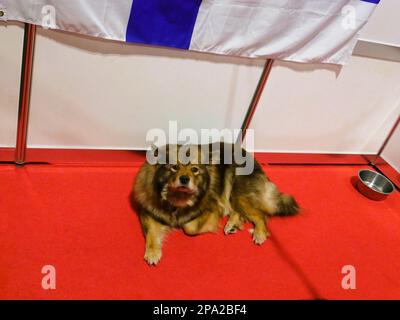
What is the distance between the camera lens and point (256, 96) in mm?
2562

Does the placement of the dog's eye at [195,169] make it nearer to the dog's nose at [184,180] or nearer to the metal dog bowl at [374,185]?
the dog's nose at [184,180]

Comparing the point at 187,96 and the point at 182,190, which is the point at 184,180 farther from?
the point at 187,96

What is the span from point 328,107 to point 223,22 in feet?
3.89

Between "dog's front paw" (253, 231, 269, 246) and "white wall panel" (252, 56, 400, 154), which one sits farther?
"white wall panel" (252, 56, 400, 154)

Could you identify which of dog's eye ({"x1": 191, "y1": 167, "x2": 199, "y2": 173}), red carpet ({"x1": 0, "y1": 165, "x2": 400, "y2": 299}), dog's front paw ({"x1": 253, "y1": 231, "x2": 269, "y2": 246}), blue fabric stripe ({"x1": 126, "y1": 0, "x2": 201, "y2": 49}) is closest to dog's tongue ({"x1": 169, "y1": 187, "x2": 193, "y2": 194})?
dog's eye ({"x1": 191, "y1": 167, "x2": 199, "y2": 173})

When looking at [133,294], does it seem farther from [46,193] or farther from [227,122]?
[227,122]

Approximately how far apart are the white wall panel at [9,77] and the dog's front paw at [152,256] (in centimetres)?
114

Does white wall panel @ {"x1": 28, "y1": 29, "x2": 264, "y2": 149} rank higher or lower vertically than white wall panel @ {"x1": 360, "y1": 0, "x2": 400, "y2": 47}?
lower

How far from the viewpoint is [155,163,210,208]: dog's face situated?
1887 mm

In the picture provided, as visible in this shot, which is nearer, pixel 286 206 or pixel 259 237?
pixel 259 237

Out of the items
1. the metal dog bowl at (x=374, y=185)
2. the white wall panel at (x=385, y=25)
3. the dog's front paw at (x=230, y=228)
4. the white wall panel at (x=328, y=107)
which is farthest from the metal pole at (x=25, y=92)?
the metal dog bowl at (x=374, y=185)

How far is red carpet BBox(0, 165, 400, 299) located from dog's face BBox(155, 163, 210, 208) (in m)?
0.25

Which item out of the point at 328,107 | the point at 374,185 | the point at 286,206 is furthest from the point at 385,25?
the point at 286,206

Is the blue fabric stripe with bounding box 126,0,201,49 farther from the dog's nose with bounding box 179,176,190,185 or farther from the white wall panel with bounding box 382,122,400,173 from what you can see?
the white wall panel with bounding box 382,122,400,173
